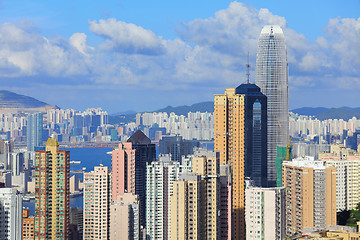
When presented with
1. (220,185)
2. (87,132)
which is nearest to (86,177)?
(220,185)

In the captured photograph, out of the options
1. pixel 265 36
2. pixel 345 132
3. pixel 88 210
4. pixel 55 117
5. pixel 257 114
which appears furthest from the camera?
pixel 55 117

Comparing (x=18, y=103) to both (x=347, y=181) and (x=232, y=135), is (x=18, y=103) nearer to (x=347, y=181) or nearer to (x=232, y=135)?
(x=232, y=135)

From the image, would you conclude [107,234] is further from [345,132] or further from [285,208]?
[345,132]

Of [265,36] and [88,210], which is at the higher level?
[265,36]

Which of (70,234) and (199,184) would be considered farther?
(70,234)

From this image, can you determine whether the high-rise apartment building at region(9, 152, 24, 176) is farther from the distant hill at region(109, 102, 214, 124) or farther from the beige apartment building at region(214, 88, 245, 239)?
the beige apartment building at region(214, 88, 245, 239)

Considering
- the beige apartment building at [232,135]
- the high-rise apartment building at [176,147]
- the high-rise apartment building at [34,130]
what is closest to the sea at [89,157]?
the high-rise apartment building at [34,130]

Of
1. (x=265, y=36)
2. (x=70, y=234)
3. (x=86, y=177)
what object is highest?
(x=265, y=36)

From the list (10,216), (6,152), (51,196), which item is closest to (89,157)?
(6,152)
